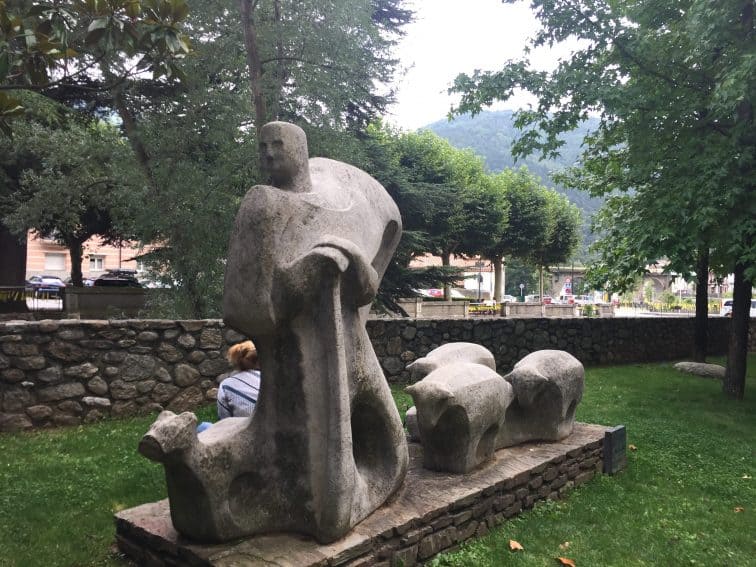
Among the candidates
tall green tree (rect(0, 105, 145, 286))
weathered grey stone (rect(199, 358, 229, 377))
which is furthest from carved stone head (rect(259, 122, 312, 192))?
tall green tree (rect(0, 105, 145, 286))

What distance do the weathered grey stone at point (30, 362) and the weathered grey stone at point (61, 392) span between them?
280mm

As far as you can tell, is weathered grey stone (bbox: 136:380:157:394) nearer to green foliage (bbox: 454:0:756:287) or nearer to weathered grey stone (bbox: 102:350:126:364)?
weathered grey stone (bbox: 102:350:126:364)

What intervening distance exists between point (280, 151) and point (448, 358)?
267cm

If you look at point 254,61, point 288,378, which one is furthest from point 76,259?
point 288,378

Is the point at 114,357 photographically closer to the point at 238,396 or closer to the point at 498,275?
the point at 238,396

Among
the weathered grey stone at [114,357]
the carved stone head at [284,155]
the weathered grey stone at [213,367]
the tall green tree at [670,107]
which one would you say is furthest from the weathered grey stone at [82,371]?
the tall green tree at [670,107]

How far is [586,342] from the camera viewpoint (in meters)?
14.5

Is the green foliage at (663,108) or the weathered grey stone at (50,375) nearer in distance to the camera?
the weathered grey stone at (50,375)

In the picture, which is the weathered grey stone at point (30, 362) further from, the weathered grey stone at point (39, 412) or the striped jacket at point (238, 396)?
the striped jacket at point (238, 396)

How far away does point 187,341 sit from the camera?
26.9 feet

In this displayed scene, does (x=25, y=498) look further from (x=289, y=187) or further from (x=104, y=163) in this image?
(x=104, y=163)

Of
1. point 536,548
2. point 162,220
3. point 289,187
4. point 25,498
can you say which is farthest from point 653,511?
point 162,220

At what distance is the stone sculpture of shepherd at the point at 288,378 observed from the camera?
339 centimetres

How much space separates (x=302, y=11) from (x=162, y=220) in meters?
4.79
